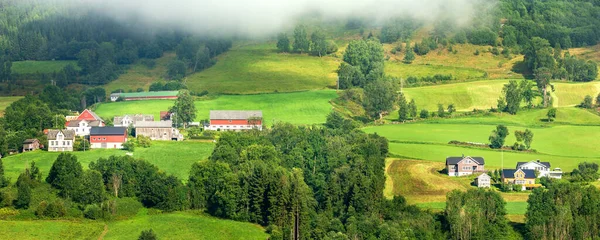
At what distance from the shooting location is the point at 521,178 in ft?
334

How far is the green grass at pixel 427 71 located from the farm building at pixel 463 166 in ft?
194

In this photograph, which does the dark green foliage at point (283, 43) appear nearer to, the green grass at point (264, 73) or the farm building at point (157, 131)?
the green grass at point (264, 73)

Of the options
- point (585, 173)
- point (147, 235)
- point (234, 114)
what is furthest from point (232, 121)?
point (147, 235)

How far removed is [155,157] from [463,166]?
3232 centimetres

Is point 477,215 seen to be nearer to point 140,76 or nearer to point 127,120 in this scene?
point 127,120

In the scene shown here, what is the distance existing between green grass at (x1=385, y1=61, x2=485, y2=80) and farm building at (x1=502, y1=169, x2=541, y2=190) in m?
64.0

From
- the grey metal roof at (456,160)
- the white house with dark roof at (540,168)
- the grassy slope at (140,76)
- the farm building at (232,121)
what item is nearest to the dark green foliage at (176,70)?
the grassy slope at (140,76)

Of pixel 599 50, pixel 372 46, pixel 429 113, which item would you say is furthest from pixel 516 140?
pixel 599 50

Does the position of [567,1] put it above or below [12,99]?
above

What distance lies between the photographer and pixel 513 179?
102 m

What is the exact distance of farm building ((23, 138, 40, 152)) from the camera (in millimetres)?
114062

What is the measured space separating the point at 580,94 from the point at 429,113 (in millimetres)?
24678

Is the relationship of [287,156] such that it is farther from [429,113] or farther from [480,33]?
[480,33]

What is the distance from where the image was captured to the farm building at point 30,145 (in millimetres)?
114062
